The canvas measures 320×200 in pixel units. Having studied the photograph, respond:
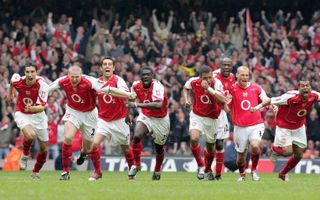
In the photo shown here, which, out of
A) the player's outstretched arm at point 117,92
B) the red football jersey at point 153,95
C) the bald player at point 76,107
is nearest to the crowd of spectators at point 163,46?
the red football jersey at point 153,95

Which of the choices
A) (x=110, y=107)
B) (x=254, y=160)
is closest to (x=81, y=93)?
(x=110, y=107)

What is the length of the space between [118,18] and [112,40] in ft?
9.50

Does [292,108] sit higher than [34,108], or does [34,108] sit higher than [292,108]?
[292,108]

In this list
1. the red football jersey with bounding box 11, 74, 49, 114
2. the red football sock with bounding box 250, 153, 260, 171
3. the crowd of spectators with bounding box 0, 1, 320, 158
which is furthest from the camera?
the crowd of spectators with bounding box 0, 1, 320, 158

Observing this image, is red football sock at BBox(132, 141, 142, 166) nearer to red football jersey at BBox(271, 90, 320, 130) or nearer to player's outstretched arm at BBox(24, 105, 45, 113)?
player's outstretched arm at BBox(24, 105, 45, 113)

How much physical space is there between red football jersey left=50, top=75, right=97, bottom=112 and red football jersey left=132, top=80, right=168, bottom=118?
3.39 ft

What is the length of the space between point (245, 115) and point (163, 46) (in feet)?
45.8

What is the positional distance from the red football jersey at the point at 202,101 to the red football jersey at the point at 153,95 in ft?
2.00

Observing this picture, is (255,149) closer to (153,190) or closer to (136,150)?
(136,150)

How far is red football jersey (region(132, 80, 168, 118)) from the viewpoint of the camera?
23250 millimetres

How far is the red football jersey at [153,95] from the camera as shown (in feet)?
76.3

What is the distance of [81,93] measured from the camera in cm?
2302

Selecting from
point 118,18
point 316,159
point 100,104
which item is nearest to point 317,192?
point 100,104

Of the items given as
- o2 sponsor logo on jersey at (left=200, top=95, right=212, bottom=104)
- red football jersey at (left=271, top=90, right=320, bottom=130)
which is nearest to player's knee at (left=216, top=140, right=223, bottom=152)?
o2 sponsor logo on jersey at (left=200, top=95, right=212, bottom=104)
